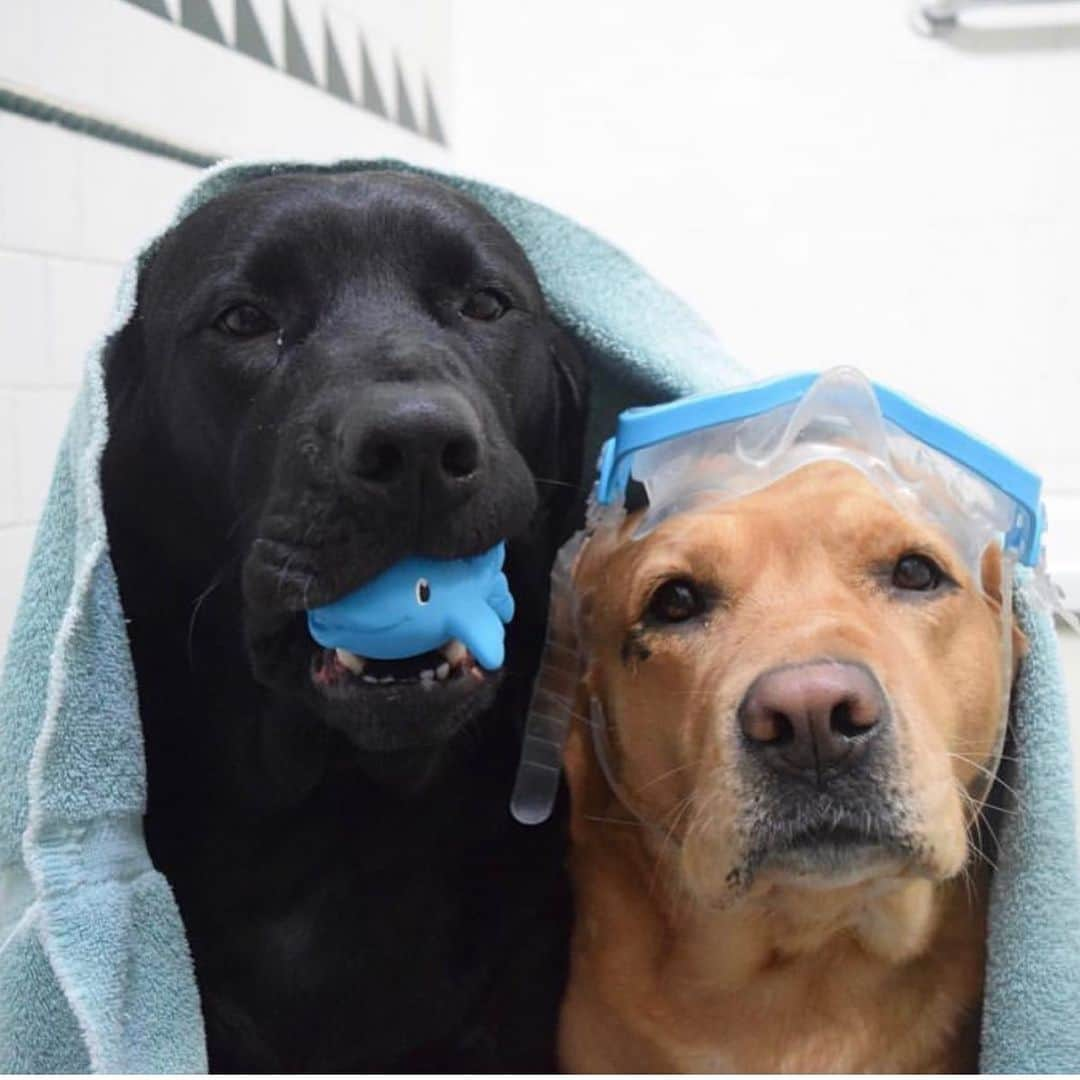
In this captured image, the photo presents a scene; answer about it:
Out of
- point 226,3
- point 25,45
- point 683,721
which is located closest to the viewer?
point 683,721

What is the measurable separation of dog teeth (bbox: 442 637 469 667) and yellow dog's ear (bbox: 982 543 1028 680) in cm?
51

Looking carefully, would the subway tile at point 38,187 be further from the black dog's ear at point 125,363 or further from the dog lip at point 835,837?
the dog lip at point 835,837

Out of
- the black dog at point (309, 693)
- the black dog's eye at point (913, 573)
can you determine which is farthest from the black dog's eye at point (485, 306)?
the black dog's eye at point (913, 573)

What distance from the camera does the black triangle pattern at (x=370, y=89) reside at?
7.91 feet

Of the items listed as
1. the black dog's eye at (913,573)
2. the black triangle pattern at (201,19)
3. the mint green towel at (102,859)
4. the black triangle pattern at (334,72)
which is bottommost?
the mint green towel at (102,859)

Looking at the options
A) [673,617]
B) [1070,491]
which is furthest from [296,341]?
[1070,491]

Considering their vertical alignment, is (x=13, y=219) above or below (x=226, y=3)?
below

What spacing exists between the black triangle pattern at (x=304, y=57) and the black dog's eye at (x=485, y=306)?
0.79 m

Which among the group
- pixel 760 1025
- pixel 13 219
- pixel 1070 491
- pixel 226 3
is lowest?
pixel 1070 491

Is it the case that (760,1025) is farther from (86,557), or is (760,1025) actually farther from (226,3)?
(226,3)

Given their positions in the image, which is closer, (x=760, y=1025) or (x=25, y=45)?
(x=760, y=1025)

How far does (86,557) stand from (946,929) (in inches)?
32.3

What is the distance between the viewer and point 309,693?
1027mm

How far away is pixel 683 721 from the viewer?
3.61ft
